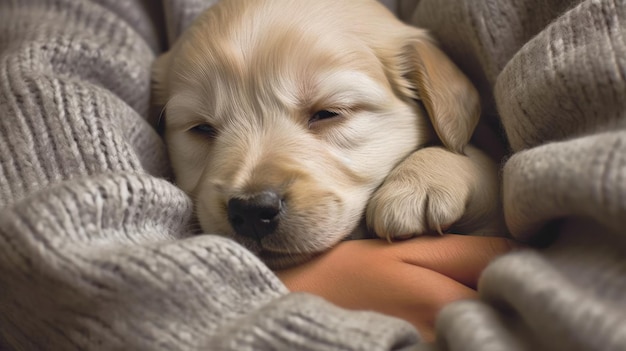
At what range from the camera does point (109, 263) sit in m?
0.96

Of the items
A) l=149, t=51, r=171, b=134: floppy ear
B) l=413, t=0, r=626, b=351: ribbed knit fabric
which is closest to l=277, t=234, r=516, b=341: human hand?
l=413, t=0, r=626, b=351: ribbed knit fabric

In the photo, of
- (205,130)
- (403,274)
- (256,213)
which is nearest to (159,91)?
(205,130)

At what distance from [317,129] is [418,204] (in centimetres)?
31

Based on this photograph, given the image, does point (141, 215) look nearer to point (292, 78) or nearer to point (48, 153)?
point (48, 153)

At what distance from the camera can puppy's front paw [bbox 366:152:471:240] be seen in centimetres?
123

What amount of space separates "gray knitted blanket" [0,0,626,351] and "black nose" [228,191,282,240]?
113 millimetres

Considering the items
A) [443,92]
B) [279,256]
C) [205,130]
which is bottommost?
[279,256]

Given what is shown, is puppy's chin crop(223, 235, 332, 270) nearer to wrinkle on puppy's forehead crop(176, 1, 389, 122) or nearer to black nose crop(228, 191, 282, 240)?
black nose crop(228, 191, 282, 240)

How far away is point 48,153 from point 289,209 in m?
0.47

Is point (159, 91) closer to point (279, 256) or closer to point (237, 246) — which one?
point (279, 256)

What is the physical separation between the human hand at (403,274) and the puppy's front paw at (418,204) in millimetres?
27

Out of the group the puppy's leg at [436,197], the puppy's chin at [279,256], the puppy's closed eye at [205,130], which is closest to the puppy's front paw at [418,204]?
the puppy's leg at [436,197]

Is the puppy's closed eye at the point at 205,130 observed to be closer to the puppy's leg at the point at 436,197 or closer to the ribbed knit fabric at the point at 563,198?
the puppy's leg at the point at 436,197

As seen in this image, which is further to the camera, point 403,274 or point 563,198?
point 403,274
